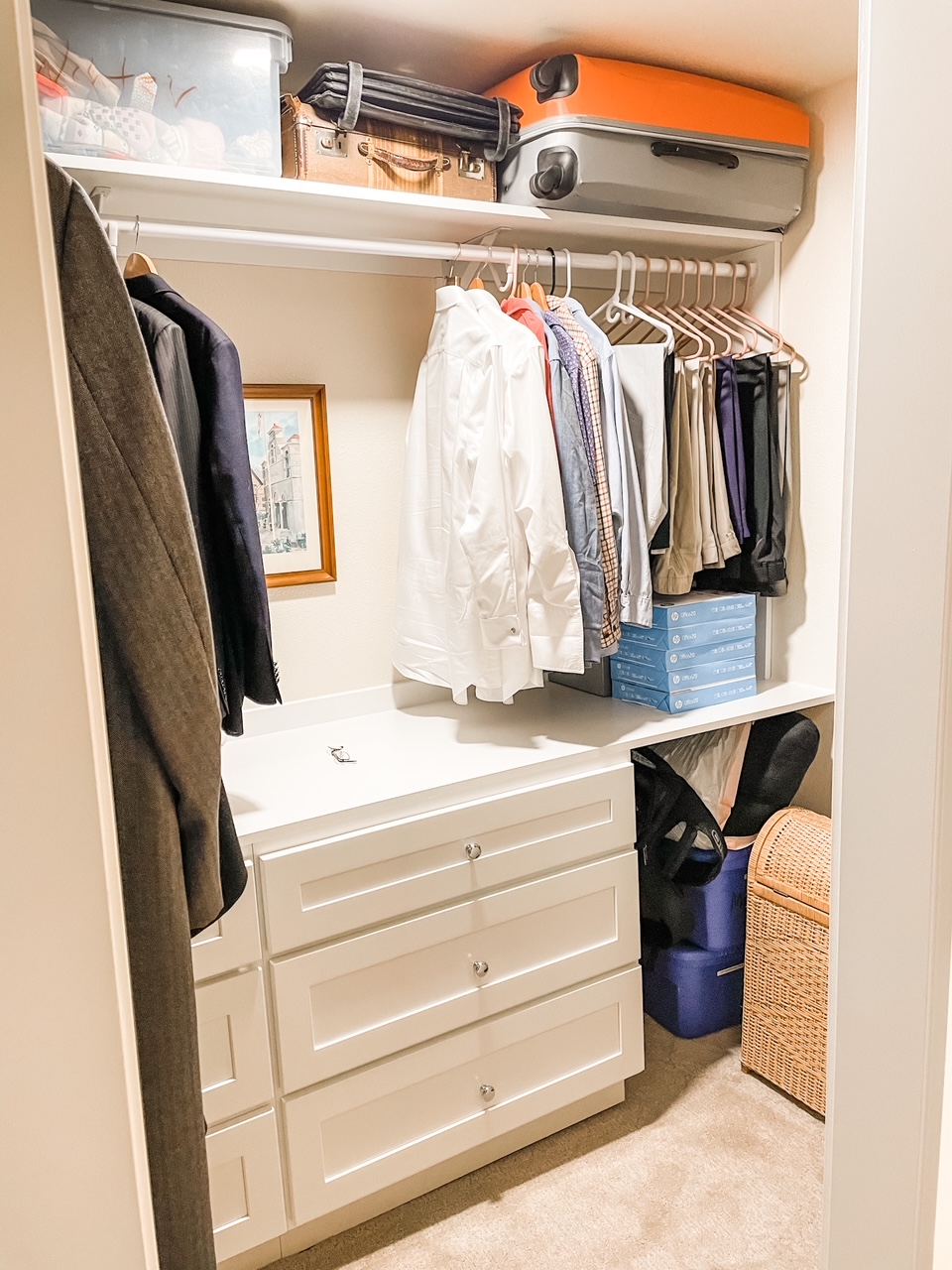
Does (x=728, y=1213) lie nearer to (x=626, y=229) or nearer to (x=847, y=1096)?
(x=847, y=1096)

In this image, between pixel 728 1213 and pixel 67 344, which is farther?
pixel 728 1213

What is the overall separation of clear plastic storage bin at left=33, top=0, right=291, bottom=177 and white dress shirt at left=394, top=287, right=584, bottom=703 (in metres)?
0.51

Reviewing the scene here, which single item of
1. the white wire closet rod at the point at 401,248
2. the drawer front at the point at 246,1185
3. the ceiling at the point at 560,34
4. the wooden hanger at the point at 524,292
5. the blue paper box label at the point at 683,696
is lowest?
the drawer front at the point at 246,1185

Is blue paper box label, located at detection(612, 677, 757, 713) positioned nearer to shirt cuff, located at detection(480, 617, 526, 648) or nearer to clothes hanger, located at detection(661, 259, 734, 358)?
shirt cuff, located at detection(480, 617, 526, 648)

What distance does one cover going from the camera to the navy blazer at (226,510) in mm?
1569

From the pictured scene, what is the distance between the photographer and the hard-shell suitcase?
1.96 m

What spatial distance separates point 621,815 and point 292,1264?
41.8 inches

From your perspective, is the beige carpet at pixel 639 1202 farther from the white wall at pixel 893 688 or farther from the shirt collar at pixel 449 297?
the shirt collar at pixel 449 297

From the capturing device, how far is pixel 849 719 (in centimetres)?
84

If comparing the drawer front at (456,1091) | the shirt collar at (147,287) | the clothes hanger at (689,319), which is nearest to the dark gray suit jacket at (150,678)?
the shirt collar at (147,287)

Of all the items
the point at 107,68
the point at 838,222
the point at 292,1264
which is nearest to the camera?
the point at 107,68

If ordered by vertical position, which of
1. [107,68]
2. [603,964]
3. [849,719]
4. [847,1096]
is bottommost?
[603,964]

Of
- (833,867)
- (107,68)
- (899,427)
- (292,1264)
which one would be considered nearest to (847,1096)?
(833,867)

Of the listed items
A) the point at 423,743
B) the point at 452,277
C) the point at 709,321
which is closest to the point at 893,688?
the point at 423,743
